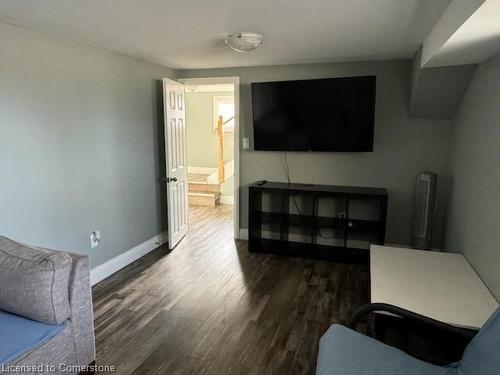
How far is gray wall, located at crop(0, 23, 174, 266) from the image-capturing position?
242 cm

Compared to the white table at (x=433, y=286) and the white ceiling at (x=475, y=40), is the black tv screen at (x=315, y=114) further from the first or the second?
the white table at (x=433, y=286)

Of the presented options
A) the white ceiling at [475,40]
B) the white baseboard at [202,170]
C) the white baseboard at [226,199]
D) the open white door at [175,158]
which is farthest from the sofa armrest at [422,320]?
the white baseboard at [202,170]

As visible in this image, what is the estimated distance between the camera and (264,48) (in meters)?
3.13

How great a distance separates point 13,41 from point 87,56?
0.68 m

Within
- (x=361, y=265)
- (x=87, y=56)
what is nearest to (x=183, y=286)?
(x=361, y=265)

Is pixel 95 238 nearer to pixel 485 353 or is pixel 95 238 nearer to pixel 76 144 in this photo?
pixel 76 144

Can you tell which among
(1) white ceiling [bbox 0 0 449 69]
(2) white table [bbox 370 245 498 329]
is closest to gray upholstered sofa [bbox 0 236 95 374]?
(1) white ceiling [bbox 0 0 449 69]

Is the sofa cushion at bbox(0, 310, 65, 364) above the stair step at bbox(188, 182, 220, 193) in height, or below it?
below

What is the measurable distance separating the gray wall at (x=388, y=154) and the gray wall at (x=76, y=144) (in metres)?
1.43

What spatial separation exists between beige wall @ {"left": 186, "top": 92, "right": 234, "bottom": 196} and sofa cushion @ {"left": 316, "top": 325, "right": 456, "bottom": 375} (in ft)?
17.4

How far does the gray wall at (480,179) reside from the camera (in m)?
2.04

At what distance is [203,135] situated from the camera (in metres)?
7.20

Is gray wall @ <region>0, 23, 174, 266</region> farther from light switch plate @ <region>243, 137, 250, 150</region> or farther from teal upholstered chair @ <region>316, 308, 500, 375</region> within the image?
teal upholstered chair @ <region>316, 308, 500, 375</region>

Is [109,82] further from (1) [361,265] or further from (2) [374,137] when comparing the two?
(1) [361,265]
